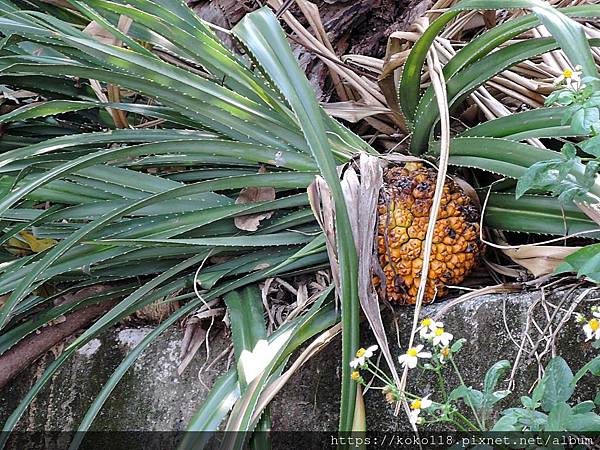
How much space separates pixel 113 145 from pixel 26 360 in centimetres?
40

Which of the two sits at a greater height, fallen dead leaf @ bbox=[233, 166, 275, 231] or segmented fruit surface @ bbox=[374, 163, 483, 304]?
fallen dead leaf @ bbox=[233, 166, 275, 231]

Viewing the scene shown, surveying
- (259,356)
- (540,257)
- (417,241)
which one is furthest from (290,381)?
(540,257)

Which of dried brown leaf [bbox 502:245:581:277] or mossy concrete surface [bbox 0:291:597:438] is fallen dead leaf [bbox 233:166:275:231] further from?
dried brown leaf [bbox 502:245:581:277]

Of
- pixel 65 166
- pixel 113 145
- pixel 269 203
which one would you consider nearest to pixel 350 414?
pixel 269 203

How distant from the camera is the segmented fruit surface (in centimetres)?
104

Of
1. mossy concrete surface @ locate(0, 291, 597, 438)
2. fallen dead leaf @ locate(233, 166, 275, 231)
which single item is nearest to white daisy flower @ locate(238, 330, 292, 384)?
mossy concrete surface @ locate(0, 291, 597, 438)

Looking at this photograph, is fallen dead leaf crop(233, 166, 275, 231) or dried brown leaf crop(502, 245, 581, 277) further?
fallen dead leaf crop(233, 166, 275, 231)

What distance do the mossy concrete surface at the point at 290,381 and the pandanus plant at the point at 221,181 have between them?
0.07m

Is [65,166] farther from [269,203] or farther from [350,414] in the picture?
[350,414]

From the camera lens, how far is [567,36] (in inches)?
36.0

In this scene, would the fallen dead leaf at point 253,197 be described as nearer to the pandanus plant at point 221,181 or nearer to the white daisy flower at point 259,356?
the pandanus plant at point 221,181

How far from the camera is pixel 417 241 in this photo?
1.04 metres

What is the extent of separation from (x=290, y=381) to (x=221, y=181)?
299 millimetres

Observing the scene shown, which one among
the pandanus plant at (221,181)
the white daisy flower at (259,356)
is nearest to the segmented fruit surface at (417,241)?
Result: the pandanus plant at (221,181)
